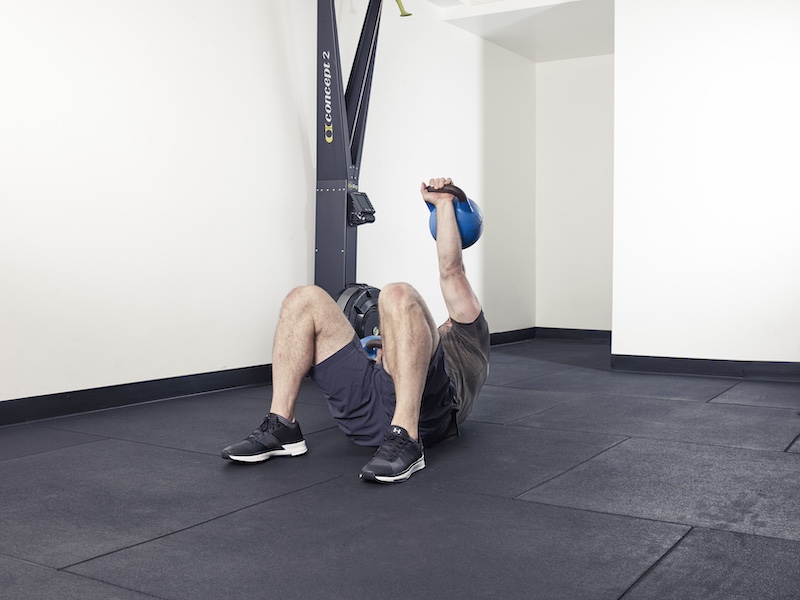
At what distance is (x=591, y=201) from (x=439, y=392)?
4522 millimetres

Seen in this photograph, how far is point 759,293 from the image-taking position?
4582 mm

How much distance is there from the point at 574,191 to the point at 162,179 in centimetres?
393

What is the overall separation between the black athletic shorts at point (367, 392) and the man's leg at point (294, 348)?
4 centimetres

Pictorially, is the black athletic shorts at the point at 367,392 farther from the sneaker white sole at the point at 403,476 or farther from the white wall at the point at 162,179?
the white wall at the point at 162,179

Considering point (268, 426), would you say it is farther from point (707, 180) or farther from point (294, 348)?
point (707, 180)

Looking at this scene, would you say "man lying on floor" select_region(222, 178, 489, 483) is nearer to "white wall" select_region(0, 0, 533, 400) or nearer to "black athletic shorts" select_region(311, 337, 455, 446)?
"black athletic shorts" select_region(311, 337, 455, 446)

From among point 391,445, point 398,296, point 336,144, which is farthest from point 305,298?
point 336,144

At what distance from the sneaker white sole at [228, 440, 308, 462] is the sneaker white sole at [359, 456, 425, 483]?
0.36 metres

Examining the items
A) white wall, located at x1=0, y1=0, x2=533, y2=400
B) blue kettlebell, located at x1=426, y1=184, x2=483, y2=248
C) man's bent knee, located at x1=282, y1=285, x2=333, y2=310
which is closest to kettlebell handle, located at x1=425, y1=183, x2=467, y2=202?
blue kettlebell, located at x1=426, y1=184, x2=483, y2=248

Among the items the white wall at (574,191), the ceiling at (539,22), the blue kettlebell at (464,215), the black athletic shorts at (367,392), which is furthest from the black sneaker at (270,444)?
the white wall at (574,191)

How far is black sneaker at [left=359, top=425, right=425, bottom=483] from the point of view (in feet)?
7.69

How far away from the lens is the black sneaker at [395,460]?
2.34 meters

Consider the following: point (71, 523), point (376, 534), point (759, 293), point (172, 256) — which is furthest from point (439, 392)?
point (759, 293)

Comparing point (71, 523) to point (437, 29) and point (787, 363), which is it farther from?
point (437, 29)
